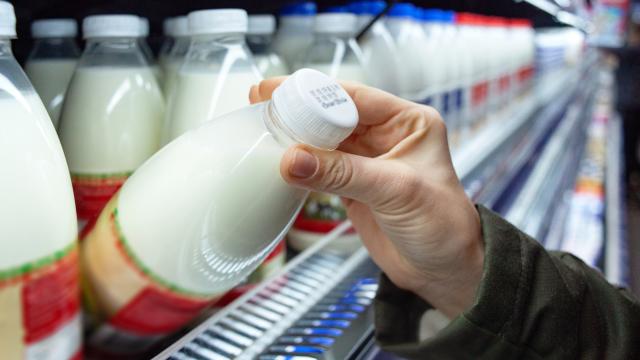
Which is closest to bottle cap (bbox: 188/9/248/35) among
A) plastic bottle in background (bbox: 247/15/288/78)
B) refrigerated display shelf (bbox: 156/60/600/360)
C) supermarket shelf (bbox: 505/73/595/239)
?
plastic bottle in background (bbox: 247/15/288/78)

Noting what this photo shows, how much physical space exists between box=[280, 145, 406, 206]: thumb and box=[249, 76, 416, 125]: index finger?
108 millimetres

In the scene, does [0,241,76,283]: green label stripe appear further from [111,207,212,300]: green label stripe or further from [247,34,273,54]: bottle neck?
[247,34,273,54]: bottle neck

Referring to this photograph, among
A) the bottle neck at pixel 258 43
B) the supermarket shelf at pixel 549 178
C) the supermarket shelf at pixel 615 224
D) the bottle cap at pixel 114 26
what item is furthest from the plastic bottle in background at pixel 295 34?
the supermarket shelf at pixel 615 224

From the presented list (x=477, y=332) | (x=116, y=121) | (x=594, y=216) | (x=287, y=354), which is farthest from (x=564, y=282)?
(x=594, y=216)

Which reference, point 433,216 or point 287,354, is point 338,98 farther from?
point 287,354

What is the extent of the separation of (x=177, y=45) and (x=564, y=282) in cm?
66

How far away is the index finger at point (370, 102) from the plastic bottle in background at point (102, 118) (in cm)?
15

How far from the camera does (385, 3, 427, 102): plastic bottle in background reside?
1.41m

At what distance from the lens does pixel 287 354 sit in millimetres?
729

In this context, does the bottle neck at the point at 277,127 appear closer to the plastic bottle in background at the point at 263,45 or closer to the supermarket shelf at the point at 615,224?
the plastic bottle in background at the point at 263,45

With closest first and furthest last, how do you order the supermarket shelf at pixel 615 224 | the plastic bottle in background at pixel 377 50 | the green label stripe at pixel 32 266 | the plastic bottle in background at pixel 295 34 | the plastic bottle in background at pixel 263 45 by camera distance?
the green label stripe at pixel 32 266
the plastic bottle in background at pixel 263 45
the plastic bottle in background at pixel 295 34
the plastic bottle in background at pixel 377 50
the supermarket shelf at pixel 615 224

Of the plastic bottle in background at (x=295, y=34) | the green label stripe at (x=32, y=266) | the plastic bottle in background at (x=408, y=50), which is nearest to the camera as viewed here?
the green label stripe at (x=32, y=266)

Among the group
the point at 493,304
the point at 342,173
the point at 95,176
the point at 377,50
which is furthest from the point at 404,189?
the point at 377,50

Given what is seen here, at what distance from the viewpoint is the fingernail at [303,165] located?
534 mm
